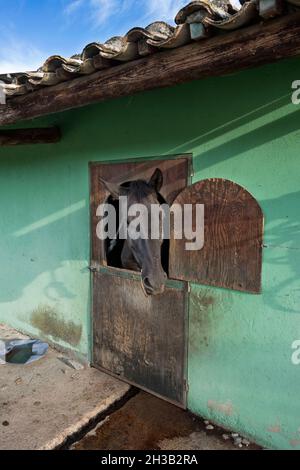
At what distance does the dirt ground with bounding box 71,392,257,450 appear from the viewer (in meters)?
2.87

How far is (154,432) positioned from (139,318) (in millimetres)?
1145

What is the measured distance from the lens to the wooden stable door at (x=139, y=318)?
3.19 meters

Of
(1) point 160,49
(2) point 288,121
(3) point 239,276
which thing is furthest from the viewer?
Result: (3) point 239,276

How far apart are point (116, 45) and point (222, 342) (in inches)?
111

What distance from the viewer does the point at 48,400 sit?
3500mm

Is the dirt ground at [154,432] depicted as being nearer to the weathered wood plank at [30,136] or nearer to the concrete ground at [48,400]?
the concrete ground at [48,400]

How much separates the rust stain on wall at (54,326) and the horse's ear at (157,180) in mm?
2309

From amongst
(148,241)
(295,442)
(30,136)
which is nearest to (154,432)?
(295,442)

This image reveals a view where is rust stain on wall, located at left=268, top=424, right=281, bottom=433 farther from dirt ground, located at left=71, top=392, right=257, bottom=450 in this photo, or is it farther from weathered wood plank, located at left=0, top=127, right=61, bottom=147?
weathered wood plank, located at left=0, top=127, right=61, bottom=147

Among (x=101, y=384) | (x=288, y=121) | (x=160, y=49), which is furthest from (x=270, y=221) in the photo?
(x=101, y=384)

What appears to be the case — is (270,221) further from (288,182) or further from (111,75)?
(111,75)

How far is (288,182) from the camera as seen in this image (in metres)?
2.42

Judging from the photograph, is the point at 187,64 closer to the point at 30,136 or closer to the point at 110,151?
the point at 110,151

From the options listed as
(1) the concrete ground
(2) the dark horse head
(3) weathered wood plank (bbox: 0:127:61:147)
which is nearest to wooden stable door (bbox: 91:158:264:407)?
(2) the dark horse head
